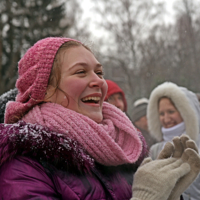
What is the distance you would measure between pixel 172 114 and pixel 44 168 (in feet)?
8.99

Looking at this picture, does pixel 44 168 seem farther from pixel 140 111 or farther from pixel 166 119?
pixel 140 111

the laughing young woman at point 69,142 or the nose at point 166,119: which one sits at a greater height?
the laughing young woman at point 69,142

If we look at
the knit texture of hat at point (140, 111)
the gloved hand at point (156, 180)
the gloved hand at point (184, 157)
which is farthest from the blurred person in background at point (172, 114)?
the gloved hand at point (156, 180)

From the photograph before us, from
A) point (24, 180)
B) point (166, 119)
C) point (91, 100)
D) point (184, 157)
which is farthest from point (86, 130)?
point (166, 119)

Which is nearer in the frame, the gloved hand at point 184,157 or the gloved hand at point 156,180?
the gloved hand at point 156,180

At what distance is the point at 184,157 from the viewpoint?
5.22 feet

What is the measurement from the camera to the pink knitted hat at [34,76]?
61.5 inches

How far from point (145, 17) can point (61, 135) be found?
20765mm

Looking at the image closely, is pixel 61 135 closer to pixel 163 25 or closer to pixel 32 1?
pixel 32 1

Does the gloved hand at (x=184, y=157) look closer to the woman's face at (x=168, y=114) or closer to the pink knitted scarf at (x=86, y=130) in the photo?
the pink knitted scarf at (x=86, y=130)

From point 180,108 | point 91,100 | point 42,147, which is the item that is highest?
point 91,100

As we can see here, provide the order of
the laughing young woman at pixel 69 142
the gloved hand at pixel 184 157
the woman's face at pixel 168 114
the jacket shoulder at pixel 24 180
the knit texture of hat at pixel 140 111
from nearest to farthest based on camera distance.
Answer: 1. the jacket shoulder at pixel 24 180
2. the laughing young woman at pixel 69 142
3. the gloved hand at pixel 184 157
4. the woman's face at pixel 168 114
5. the knit texture of hat at pixel 140 111

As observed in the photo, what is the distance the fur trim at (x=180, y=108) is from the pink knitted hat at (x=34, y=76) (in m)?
2.44

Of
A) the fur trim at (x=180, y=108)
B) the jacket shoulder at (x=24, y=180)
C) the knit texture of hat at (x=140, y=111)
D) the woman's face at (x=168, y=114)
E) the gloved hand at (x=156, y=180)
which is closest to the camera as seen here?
the jacket shoulder at (x=24, y=180)
